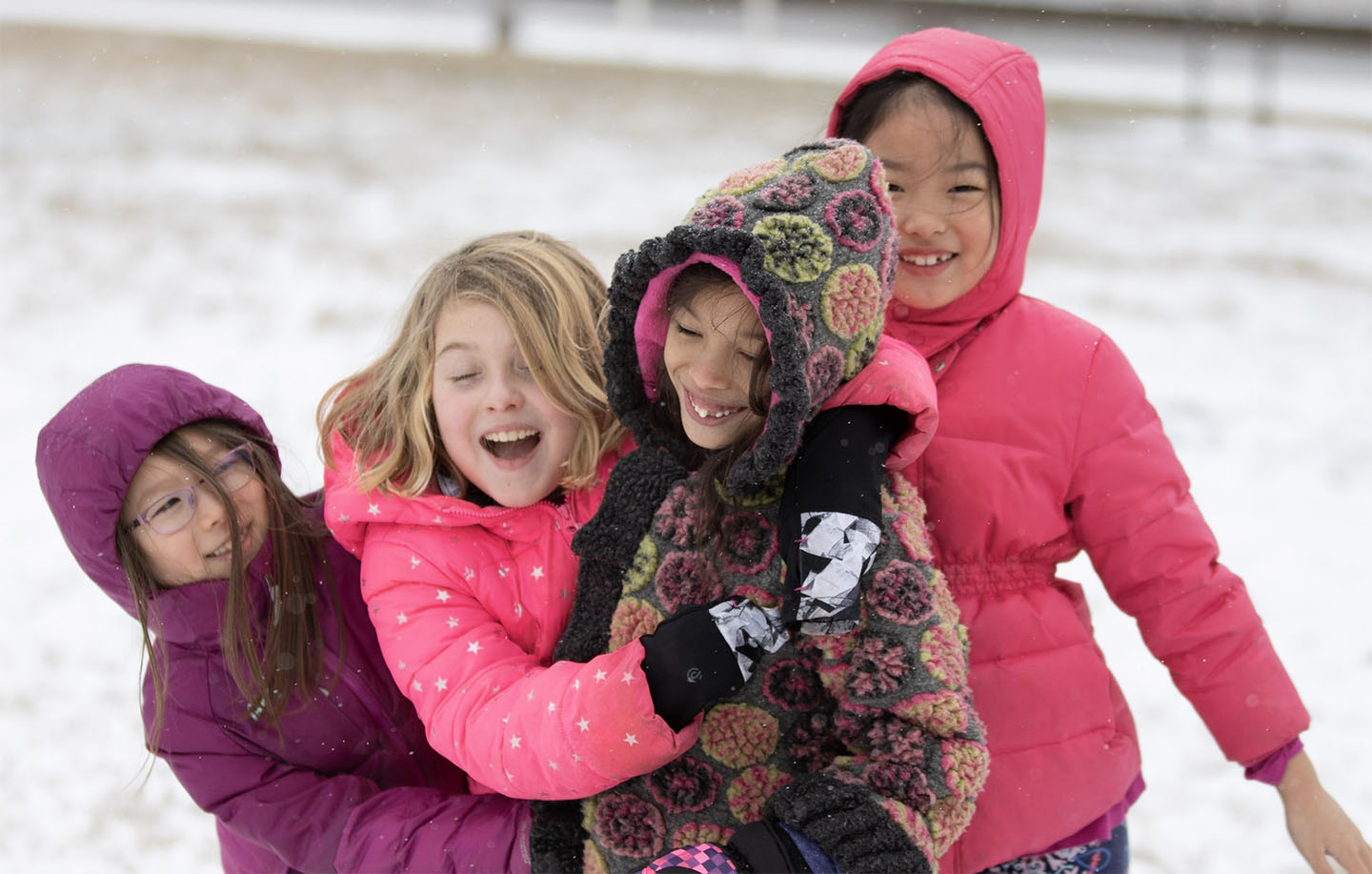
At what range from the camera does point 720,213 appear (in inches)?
56.2

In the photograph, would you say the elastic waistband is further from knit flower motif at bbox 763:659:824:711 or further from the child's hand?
the child's hand

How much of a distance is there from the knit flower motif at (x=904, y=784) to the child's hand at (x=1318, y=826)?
641 mm

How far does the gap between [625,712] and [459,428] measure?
542 mm

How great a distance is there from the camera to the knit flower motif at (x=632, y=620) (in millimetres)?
1531

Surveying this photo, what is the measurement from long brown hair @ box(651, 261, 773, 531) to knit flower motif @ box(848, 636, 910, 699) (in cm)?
25

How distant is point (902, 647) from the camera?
1402 millimetres

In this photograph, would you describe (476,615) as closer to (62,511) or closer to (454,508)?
(454,508)

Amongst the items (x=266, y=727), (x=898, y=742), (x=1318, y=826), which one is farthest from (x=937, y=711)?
(x=266, y=727)

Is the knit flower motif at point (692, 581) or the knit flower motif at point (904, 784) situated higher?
the knit flower motif at point (692, 581)

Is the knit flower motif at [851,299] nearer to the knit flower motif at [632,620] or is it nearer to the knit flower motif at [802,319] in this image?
the knit flower motif at [802,319]

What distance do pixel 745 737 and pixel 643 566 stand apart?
25 cm

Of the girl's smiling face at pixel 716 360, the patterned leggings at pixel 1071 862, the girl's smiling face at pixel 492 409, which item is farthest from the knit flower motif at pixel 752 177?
the patterned leggings at pixel 1071 862

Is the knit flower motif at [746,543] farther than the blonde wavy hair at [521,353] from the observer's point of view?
No

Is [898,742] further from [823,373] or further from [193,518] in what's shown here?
[193,518]
